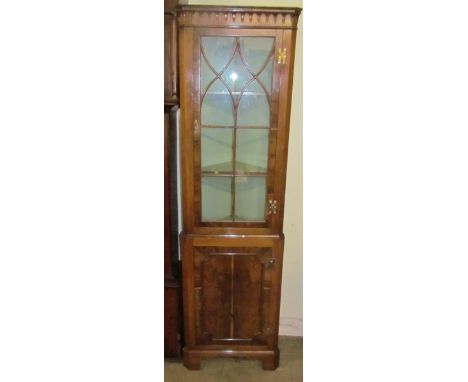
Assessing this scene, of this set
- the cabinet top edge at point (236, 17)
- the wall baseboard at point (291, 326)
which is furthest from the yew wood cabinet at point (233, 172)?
the wall baseboard at point (291, 326)

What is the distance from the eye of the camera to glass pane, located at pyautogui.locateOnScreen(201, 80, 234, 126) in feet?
5.90

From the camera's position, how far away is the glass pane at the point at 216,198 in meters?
1.89

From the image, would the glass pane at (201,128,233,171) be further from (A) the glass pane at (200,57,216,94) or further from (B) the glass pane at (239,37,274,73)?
(B) the glass pane at (239,37,274,73)

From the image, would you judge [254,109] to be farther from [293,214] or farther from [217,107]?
[293,214]

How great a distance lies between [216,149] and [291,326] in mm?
1070

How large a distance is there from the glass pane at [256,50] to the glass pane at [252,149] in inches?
10.1

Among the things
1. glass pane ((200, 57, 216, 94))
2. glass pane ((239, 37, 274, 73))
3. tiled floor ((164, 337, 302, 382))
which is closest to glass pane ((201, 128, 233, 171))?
glass pane ((200, 57, 216, 94))

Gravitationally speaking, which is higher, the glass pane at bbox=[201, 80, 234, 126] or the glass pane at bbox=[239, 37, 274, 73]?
the glass pane at bbox=[239, 37, 274, 73]

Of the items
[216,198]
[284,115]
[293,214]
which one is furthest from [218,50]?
[293,214]

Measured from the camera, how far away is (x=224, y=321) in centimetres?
197

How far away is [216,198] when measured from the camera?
6.29 ft
